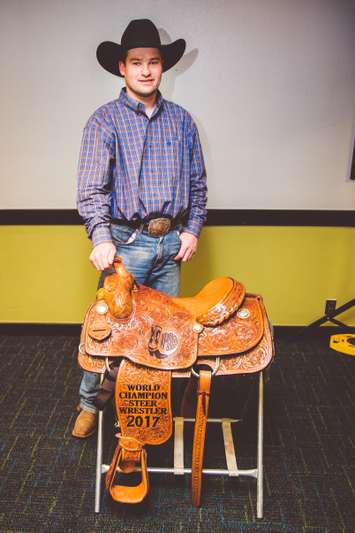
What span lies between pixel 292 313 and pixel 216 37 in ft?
5.68

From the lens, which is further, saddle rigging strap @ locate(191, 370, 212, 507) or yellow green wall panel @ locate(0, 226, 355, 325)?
yellow green wall panel @ locate(0, 226, 355, 325)

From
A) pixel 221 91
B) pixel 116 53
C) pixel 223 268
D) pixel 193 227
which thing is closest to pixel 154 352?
pixel 193 227

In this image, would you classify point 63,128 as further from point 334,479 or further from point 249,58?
point 334,479

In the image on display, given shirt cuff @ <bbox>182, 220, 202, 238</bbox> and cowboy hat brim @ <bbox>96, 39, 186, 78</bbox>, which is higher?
cowboy hat brim @ <bbox>96, 39, 186, 78</bbox>

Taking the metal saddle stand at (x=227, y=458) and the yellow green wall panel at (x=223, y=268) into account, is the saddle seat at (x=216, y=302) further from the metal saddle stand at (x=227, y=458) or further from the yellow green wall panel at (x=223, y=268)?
the yellow green wall panel at (x=223, y=268)

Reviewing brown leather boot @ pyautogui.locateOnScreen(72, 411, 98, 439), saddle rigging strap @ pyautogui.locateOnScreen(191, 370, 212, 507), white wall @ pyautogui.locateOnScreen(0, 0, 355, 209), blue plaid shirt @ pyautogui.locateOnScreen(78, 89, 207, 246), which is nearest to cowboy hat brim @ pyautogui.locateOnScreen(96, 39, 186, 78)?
blue plaid shirt @ pyautogui.locateOnScreen(78, 89, 207, 246)

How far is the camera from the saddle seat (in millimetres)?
1554

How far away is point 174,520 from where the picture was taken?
5.59ft

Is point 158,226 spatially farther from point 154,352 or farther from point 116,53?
point 116,53

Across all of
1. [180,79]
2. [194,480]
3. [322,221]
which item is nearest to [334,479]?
[194,480]

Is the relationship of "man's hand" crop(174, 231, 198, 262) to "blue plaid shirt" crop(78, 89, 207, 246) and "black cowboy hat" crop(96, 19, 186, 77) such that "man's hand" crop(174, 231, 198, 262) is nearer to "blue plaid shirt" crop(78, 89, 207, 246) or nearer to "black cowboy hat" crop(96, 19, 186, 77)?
"blue plaid shirt" crop(78, 89, 207, 246)

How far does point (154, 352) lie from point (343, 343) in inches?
72.5

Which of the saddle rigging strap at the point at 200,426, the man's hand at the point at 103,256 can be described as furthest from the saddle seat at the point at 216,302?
the man's hand at the point at 103,256

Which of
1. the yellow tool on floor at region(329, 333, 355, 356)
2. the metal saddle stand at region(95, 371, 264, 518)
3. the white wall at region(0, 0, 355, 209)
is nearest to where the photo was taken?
the metal saddle stand at region(95, 371, 264, 518)
